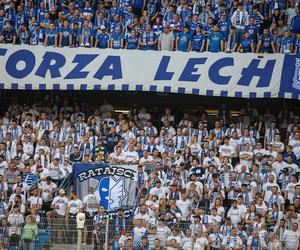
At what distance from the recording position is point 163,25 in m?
27.9

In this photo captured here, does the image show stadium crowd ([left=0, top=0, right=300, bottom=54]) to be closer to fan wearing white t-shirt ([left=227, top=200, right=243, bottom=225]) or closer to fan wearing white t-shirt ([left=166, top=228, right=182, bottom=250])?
fan wearing white t-shirt ([left=227, top=200, right=243, bottom=225])

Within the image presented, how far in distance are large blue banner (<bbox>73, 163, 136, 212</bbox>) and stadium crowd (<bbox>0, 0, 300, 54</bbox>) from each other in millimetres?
3997

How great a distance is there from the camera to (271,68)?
1068 inches

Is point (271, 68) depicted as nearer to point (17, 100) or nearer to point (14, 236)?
point (17, 100)

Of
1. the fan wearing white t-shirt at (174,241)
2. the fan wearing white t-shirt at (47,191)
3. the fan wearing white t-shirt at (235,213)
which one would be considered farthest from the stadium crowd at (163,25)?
the fan wearing white t-shirt at (174,241)

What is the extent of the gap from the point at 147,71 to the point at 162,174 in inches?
147

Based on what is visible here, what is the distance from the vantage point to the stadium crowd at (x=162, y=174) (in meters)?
21.4

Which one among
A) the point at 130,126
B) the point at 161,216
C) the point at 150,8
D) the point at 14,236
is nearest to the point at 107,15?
the point at 150,8

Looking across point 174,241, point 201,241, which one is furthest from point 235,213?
point 174,241

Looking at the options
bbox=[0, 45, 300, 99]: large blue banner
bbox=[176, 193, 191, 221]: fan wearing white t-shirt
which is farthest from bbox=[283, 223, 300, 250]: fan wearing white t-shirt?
bbox=[0, 45, 300, 99]: large blue banner

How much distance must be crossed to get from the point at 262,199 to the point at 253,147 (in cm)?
255

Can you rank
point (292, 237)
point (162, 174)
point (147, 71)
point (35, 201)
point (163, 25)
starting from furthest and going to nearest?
1. point (163, 25)
2. point (147, 71)
3. point (162, 174)
4. point (35, 201)
5. point (292, 237)

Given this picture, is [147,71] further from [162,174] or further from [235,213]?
[235,213]

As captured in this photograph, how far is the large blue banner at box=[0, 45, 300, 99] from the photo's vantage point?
27.1 m
